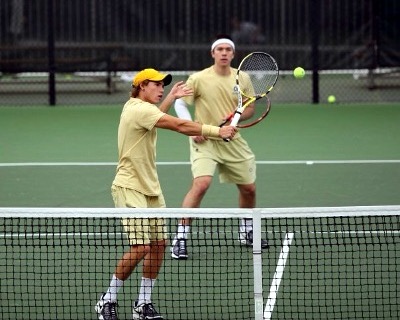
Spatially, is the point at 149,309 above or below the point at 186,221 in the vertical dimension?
below

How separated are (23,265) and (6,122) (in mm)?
8666

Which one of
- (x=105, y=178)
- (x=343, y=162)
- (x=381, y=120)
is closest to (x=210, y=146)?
(x=105, y=178)

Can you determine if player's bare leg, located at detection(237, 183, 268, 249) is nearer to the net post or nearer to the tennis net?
the tennis net

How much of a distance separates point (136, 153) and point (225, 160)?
195cm

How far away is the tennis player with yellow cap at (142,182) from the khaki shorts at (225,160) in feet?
5.31

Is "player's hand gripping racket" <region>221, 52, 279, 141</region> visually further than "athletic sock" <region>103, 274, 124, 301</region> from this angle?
Yes

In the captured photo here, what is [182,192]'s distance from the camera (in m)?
12.2

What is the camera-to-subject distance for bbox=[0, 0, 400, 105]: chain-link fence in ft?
63.5

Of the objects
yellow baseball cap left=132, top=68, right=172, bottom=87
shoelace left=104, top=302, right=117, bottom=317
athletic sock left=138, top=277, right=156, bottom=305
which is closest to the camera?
shoelace left=104, top=302, right=117, bottom=317

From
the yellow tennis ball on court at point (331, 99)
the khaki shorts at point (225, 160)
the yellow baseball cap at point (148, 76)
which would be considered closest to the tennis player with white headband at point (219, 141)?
the khaki shorts at point (225, 160)

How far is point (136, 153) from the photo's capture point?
7.97 meters

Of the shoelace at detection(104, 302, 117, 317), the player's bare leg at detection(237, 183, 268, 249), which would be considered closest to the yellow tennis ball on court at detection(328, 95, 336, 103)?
the player's bare leg at detection(237, 183, 268, 249)

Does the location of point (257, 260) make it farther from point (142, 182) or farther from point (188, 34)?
point (188, 34)

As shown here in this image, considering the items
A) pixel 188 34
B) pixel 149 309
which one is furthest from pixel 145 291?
pixel 188 34
